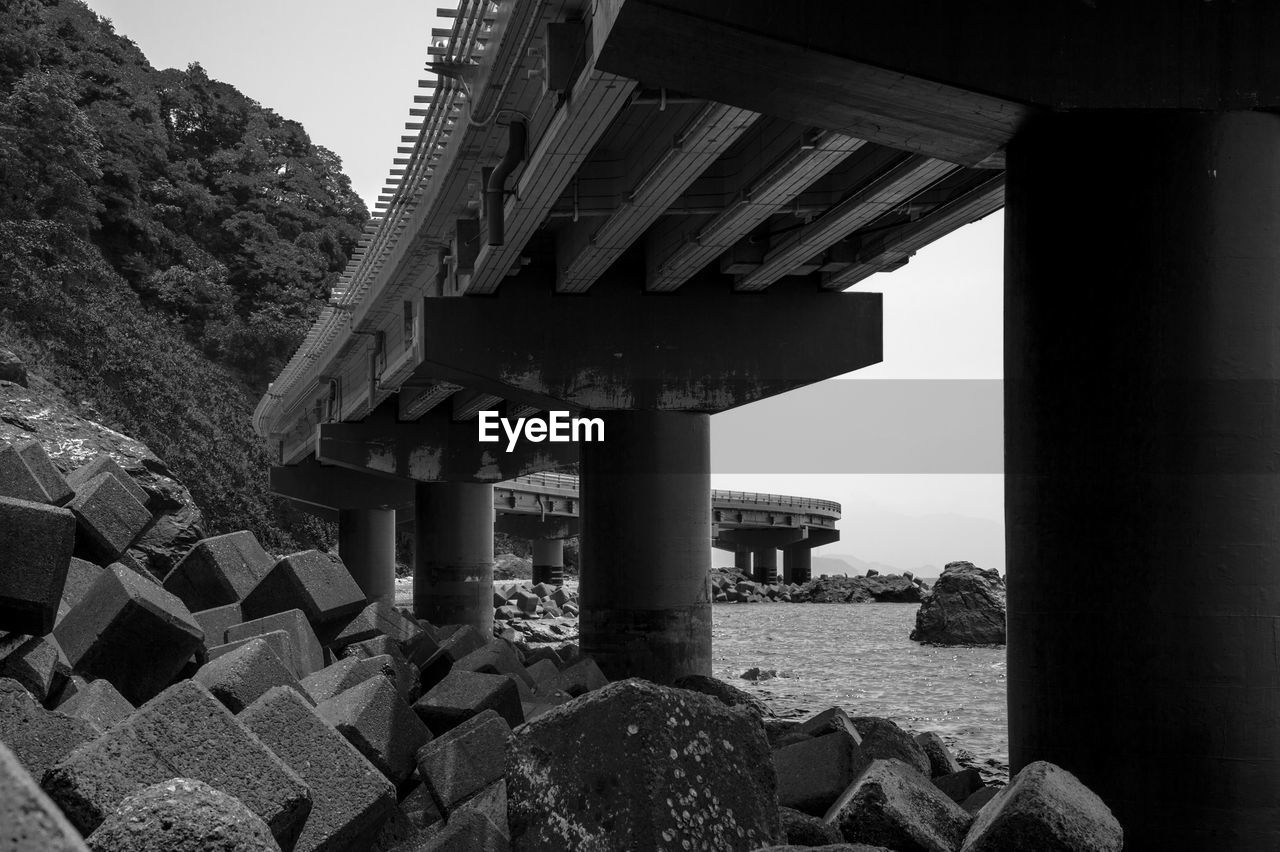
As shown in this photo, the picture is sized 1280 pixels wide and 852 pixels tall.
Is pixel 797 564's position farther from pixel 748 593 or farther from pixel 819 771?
pixel 819 771

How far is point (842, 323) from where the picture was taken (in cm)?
1725

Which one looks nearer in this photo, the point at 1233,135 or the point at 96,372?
the point at 1233,135

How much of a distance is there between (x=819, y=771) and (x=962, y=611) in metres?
29.9

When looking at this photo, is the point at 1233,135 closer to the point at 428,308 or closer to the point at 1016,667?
the point at 1016,667

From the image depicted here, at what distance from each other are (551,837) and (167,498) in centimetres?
1015

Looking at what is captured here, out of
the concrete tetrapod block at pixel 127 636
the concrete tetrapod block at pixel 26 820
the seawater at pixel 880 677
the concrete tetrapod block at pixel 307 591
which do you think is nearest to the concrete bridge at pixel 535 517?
the seawater at pixel 880 677

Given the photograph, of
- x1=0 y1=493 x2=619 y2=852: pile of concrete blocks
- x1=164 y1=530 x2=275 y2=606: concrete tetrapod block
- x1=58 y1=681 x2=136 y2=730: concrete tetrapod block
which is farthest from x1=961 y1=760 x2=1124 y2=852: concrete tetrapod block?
x1=164 y1=530 x2=275 y2=606: concrete tetrapod block

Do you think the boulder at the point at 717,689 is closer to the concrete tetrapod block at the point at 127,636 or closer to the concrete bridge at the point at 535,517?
the concrete tetrapod block at the point at 127,636

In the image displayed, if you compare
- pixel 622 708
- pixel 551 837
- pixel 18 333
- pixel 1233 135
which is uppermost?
pixel 18 333

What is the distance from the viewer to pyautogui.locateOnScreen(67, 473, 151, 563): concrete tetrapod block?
407 inches

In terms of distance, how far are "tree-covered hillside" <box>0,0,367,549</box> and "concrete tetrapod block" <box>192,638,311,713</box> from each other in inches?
1492

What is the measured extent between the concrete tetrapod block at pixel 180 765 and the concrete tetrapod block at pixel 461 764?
1.68 meters

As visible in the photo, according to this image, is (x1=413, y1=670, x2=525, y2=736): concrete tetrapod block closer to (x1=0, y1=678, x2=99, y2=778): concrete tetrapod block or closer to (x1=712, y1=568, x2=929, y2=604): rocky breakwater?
(x1=0, y1=678, x2=99, y2=778): concrete tetrapod block

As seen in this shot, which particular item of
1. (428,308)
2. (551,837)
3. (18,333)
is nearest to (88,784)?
(551,837)
